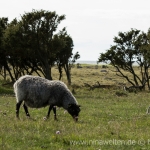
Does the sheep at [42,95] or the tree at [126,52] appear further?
the tree at [126,52]

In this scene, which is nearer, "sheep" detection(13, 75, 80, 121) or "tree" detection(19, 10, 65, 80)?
"sheep" detection(13, 75, 80, 121)

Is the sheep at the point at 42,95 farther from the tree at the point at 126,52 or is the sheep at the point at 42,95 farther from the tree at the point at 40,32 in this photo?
the tree at the point at 126,52

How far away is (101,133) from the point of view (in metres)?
11.5

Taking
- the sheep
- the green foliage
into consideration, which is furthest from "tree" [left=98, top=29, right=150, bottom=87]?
the sheep

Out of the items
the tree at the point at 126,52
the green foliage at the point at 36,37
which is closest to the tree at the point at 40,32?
the green foliage at the point at 36,37

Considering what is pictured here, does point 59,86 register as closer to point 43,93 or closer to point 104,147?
point 43,93

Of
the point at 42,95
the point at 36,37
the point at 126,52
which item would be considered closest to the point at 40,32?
Result: the point at 36,37

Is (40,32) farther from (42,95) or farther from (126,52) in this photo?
(42,95)

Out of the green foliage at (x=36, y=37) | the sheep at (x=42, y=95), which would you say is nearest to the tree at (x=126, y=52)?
the green foliage at (x=36, y=37)

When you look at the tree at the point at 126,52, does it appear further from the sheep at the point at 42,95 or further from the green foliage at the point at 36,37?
the sheep at the point at 42,95

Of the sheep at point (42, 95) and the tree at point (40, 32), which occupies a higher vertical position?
the tree at point (40, 32)

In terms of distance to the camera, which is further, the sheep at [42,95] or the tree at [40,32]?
the tree at [40,32]

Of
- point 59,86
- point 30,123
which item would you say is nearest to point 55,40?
point 59,86

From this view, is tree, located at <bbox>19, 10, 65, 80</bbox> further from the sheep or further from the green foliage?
the sheep
